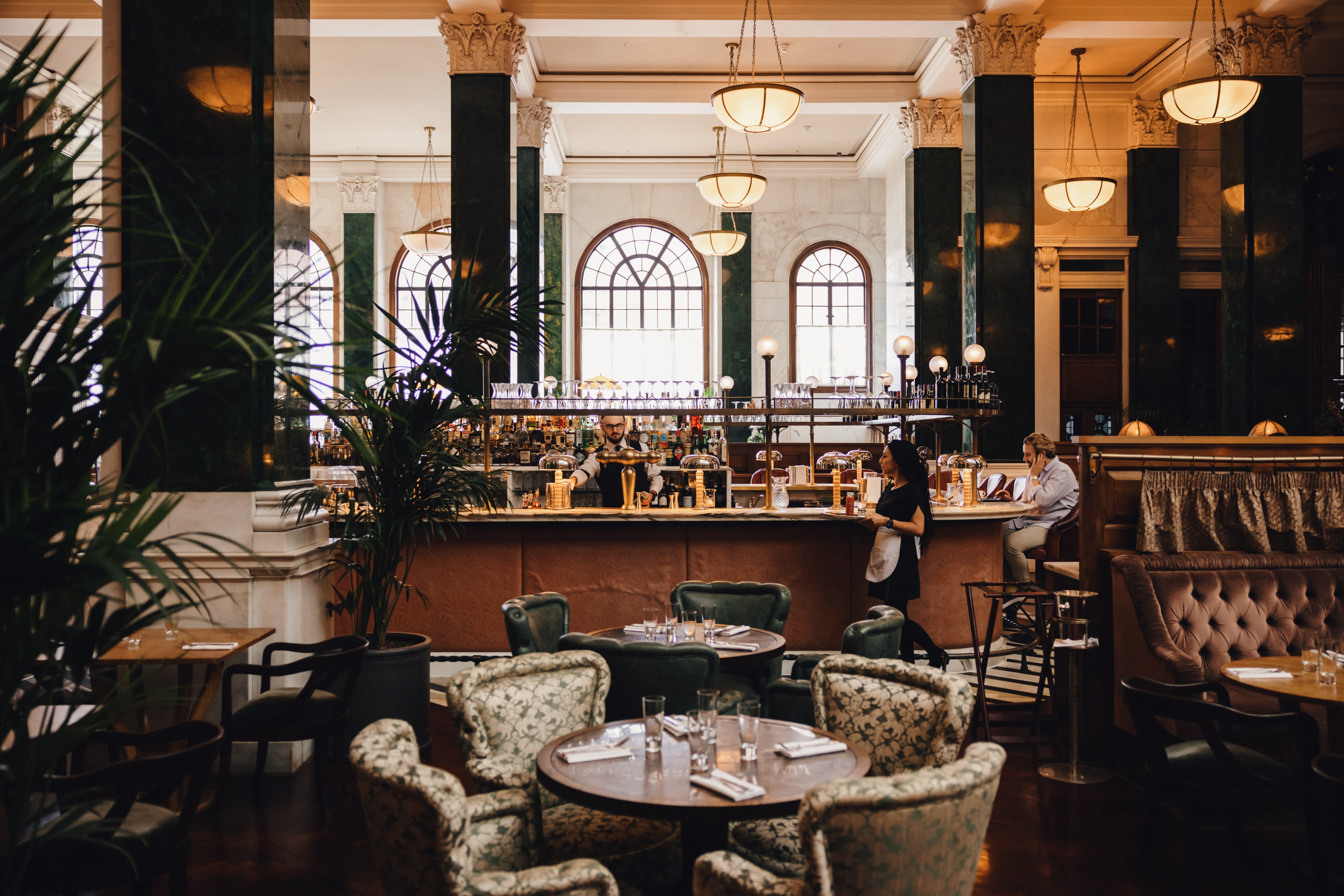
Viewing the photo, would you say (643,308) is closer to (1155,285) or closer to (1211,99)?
(1155,285)

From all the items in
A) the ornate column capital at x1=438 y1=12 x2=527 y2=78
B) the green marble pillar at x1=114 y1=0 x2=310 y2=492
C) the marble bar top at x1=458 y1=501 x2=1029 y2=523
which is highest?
the ornate column capital at x1=438 y1=12 x2=527 y2=78

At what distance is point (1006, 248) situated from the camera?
1019cm

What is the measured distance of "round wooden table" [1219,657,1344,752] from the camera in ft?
12.2

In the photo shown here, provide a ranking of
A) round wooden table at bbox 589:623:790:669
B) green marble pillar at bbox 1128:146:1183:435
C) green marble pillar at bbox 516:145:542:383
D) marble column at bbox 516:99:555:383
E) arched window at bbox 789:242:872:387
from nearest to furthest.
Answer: round wooden table at bbox 589:623:790:669, green marble pillar at bbox 516:145:542:383, marble column at bbox 516:99:555:383, green marble pillar at bbox 1128:146:1183:435, arched window at bbox 789:242:872:387

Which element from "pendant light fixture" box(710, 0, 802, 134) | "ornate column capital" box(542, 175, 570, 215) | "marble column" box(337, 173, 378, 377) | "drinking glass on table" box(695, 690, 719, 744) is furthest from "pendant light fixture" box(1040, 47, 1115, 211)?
"marble column" box(337, 173, 378, 377)

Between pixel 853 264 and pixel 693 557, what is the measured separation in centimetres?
1212

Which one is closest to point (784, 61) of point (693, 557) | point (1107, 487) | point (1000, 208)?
point (1000, 208)

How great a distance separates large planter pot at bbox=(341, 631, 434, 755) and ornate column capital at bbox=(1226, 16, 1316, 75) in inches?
391

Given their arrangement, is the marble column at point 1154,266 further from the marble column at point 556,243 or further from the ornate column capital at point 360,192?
the ornate column capital at point 360,192

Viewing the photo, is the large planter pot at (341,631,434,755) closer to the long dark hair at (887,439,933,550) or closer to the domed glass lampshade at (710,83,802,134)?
the long dark hair at (887,439,933,550)

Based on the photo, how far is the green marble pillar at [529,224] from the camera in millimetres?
11883

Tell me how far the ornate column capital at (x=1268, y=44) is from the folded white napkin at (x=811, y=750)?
992 cm

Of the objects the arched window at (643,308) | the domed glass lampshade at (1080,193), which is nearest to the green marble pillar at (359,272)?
the arched window at (643,308)

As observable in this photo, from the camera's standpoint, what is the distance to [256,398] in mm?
5012
